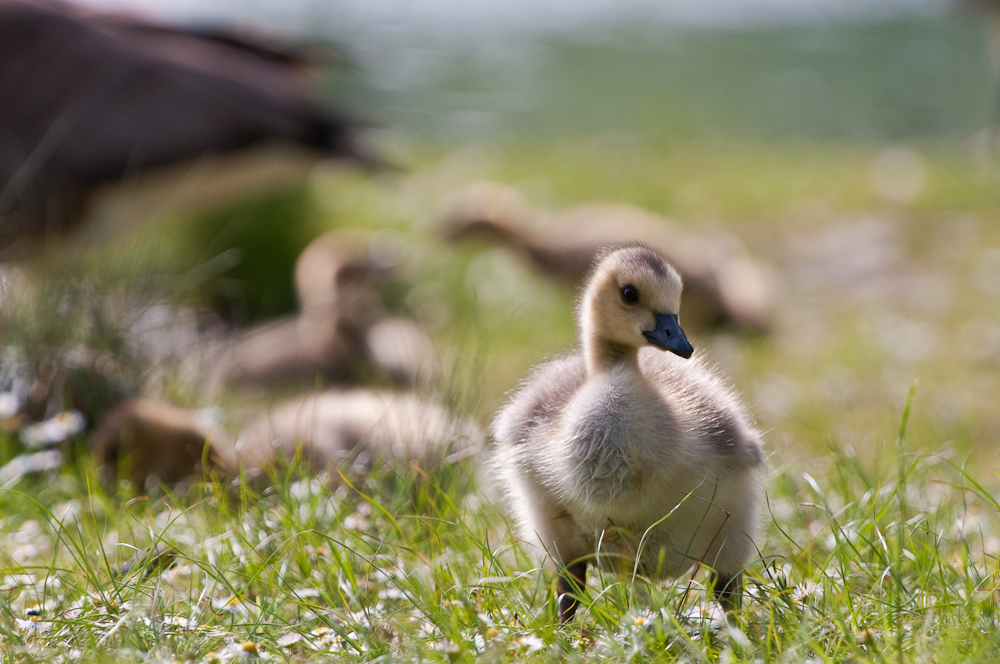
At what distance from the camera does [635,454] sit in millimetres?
2098

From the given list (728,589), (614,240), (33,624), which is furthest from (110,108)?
(728,589)

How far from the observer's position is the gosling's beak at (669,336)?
2.15m

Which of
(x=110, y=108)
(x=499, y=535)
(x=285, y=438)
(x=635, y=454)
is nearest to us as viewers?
(x=635, y=454)

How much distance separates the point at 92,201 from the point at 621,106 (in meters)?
10.2

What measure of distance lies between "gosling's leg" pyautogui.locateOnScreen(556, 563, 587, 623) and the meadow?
0.04 meters

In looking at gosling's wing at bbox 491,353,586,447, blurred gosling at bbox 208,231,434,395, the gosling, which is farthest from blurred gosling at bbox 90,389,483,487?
blurred gosling at bbox 208,231,434,395

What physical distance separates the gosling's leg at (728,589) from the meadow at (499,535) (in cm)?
3

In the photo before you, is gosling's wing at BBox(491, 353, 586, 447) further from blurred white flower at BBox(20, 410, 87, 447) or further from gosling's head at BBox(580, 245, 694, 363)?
blurred white flower at BBox(20, 410, 87, 447)

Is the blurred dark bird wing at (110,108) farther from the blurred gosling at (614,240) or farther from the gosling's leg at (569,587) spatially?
the gosling's leg at (569,587)

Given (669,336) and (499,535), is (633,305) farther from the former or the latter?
(499,535)

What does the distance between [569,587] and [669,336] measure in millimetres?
582

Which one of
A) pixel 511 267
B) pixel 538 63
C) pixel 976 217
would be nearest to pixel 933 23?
pixel 538 63

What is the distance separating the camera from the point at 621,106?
14.6m

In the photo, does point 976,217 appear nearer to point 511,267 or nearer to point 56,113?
point 511,267
